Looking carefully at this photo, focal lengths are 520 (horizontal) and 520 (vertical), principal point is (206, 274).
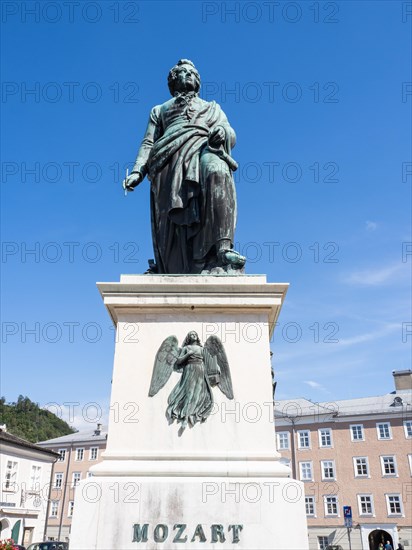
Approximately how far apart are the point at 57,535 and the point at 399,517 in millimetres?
36516

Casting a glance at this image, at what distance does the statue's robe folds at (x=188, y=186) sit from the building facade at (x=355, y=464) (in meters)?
49.5

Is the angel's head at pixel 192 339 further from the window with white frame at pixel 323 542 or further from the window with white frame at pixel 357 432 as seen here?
the window with white frame at pixel 357 432

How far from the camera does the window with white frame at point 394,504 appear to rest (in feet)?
165

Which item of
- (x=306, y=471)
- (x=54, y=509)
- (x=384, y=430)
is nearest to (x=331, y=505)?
(x=306, y=471)

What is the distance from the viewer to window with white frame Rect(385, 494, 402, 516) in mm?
50375

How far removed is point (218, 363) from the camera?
16.3 ft

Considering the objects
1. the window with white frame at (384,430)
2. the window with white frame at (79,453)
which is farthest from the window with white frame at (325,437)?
the window with white frame at (79,453)

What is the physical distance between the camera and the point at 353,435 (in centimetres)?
5584

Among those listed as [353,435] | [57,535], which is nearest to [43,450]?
[57,535]

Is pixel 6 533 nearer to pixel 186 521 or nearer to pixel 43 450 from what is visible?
pixel 43 450

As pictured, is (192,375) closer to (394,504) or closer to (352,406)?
(394,504)

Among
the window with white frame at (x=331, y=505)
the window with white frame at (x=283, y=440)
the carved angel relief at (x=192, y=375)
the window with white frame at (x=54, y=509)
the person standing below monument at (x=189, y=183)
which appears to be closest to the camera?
the carved angel relief at (x=192, y=375)

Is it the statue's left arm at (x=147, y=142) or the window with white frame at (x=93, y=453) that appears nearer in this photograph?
the statue's left arm at (x=147, y=142)

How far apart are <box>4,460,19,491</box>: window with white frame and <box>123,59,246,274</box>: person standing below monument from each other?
41.7 metres
